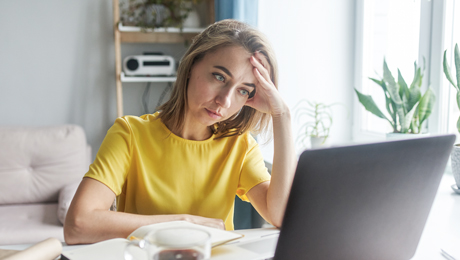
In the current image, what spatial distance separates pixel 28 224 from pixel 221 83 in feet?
4.98

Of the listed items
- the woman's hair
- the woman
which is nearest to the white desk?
the woman

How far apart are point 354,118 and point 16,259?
2.26 metres

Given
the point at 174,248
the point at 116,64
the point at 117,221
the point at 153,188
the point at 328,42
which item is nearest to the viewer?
the point at 174,248

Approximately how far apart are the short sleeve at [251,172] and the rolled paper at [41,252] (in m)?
0.60

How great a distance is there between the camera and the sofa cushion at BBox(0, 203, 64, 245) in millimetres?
1852

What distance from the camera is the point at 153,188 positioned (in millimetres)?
1058

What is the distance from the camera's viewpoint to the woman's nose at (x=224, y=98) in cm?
98

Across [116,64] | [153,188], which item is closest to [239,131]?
[153,188]

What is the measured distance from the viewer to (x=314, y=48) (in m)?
2.40

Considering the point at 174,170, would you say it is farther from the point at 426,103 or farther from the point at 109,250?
the point at 426,103

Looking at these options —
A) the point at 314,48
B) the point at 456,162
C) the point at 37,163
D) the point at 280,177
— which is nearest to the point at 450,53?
the point at 456,162

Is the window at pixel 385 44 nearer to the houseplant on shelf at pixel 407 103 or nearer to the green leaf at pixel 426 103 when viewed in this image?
the houseplant on shelf at pixel 407 103

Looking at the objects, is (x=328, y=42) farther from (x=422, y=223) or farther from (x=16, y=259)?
(x=16, y=259)

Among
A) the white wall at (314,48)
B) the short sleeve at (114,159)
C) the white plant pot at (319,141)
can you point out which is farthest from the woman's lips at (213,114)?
the white wall at (314,48)
